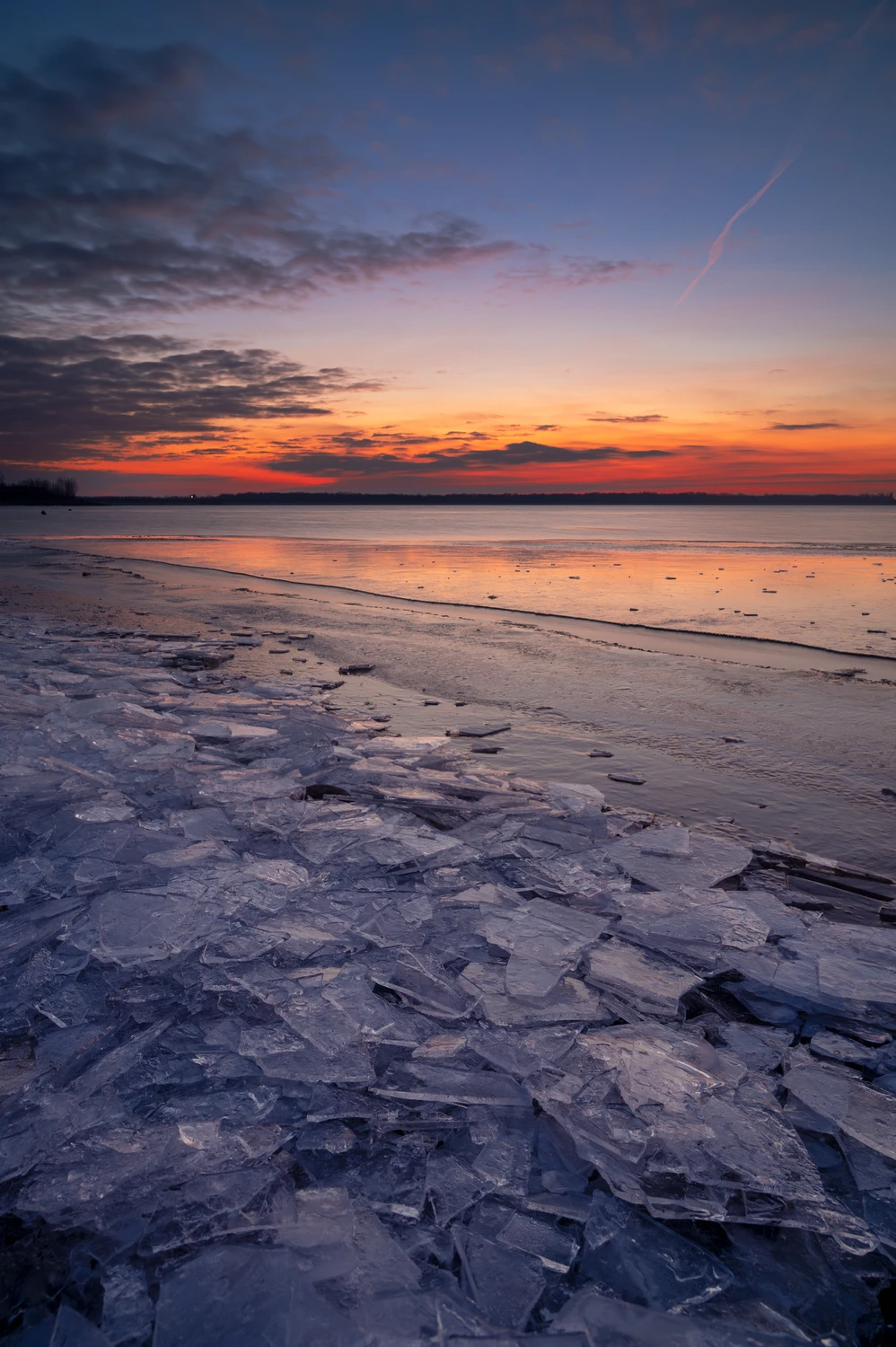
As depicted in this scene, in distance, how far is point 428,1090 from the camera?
6.27ft

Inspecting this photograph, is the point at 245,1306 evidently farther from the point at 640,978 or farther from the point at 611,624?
the point at 611,624

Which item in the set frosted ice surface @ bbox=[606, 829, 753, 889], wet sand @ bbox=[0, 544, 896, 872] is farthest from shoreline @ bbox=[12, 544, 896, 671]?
frosted ice surface @ bbox=[606, 829, 753, 889]

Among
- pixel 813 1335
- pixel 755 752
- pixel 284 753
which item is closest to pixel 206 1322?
pixel 813 1335

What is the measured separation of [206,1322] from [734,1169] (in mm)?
1188

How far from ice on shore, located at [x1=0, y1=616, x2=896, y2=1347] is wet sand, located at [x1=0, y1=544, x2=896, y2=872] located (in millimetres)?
840

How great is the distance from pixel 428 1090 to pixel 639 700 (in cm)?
497

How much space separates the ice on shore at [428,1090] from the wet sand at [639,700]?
840 millimetres

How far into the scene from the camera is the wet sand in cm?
422

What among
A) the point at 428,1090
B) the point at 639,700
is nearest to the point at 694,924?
the point at 428,1090

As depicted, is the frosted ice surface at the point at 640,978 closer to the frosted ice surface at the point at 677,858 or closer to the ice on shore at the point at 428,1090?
the ice on shore at the point at 428,1090

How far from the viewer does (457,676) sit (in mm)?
7453

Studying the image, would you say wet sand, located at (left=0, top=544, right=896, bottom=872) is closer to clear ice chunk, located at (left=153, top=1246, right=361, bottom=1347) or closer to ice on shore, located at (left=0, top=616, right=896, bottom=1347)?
ice on shore, located at (left=0, top=616, right=896, bottom=1347)

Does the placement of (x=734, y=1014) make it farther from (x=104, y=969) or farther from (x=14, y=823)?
(x=14, y=823)

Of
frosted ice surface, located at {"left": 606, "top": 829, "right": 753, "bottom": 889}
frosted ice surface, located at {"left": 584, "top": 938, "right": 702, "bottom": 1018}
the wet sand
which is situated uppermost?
the wet sand
